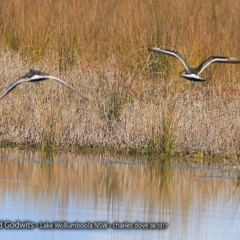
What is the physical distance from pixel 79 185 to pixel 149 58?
5.58 m

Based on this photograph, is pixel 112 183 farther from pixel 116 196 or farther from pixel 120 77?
pixel 120 77

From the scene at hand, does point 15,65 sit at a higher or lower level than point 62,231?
higher

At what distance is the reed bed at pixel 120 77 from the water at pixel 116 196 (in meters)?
0.37

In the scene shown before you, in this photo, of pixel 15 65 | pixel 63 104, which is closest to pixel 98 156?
pixel 63 104

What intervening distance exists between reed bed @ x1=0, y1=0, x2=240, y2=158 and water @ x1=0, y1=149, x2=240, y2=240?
374mm

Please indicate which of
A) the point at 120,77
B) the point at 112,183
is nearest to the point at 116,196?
the point at 112,183

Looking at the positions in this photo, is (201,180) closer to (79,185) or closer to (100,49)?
(79,185)

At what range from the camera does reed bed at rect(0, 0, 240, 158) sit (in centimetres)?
1500

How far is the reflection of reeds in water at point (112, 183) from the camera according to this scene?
486 inches

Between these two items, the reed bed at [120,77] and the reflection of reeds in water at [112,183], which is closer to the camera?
the reflection of reeds in water at [112,183]

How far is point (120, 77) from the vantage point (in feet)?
53.3

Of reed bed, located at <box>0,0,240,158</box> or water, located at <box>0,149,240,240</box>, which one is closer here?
water, located at <box>0,149,240,240</box>

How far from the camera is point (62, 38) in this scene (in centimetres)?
1830

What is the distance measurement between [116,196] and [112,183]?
28.6 inches
